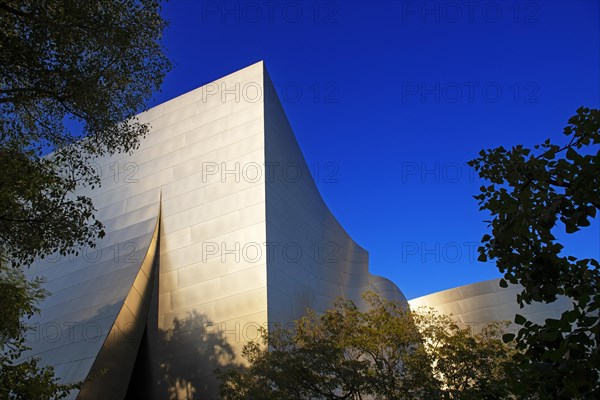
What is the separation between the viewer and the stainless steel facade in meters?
16.2

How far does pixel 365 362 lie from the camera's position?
11617 mm

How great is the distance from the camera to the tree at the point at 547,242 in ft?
8.87

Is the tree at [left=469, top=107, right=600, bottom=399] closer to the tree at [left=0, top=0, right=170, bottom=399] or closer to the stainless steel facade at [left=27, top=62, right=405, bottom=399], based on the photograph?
the tree at [left=0, top=0, right=170, bottom=399]

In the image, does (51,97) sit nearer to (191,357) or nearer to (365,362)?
(365,362)

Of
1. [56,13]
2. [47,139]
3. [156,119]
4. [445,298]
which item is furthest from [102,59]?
[445,298]

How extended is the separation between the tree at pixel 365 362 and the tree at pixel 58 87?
6120 mm

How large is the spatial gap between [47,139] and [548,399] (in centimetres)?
1031

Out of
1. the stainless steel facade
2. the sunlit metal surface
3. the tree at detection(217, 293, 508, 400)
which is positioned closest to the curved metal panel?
the stainless steel facade

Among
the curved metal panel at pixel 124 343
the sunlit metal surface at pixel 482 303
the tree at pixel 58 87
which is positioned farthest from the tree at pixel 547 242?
the sunlit metal surface at pixel 482 303

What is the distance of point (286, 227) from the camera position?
62.4 ft

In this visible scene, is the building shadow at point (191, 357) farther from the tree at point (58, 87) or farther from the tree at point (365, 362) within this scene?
the tree at point (58, 87)

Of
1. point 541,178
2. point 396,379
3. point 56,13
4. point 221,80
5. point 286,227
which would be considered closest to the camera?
point 541,178

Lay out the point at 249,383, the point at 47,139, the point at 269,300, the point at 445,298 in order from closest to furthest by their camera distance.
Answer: the point at 47,139
the point at 249,383
the point at 269,300
the point at 445,298

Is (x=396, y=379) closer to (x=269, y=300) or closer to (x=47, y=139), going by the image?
(x=269, y=300)
